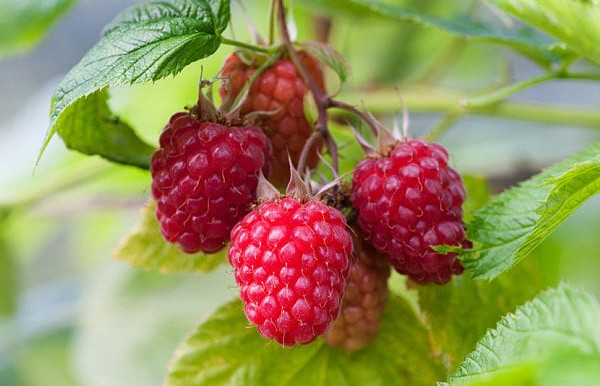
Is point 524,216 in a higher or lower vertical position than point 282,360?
higher

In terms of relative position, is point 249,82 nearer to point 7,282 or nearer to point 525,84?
point 525,84

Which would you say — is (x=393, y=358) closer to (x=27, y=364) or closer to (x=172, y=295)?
(x=172, y=295)

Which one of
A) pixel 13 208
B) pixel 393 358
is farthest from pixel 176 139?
pixel 13 208

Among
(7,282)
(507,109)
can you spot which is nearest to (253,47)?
(507,109)

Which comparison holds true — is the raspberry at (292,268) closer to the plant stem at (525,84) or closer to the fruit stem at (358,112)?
the fruit stem at (358,112)

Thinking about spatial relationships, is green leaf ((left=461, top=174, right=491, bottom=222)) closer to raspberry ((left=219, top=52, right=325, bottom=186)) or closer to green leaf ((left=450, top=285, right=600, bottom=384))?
raspberry ((left=219, top=52, right=325, bottom=186))
